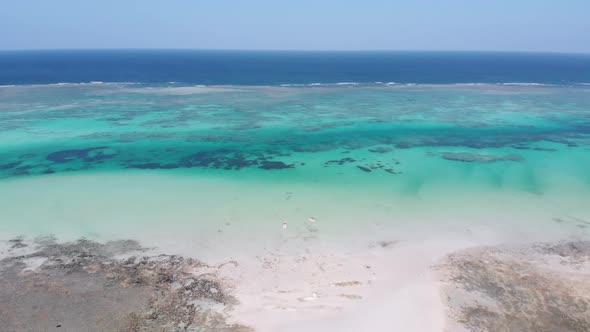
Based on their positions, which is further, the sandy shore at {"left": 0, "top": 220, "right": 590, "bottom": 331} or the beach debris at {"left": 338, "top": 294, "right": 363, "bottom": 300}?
the beach debris at {"left": 338, "top": 294, "right": 363, "bottom": 300}

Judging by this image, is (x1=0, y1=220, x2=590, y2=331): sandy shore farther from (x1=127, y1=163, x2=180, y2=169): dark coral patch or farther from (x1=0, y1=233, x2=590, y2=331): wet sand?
(x1=127, y1=163, x2=180, y2=169): dark coral patch

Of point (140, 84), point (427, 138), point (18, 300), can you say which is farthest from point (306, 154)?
point (140, 84)

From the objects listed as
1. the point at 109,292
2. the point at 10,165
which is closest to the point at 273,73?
the point at 10,165

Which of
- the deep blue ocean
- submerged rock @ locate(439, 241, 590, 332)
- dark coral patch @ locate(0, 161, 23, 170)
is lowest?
submerged rock @ locate(439, 241, 590, 332)

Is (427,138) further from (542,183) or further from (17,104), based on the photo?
(17,104)

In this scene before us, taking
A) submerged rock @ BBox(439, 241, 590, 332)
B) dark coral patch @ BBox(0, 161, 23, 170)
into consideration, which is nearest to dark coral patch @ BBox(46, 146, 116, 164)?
dark coral patch @ BBox(0, 161, 23, 170)

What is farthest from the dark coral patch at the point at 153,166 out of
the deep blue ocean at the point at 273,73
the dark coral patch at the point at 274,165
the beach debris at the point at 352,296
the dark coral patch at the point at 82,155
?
the deep blue ocean at the point at 273,73
